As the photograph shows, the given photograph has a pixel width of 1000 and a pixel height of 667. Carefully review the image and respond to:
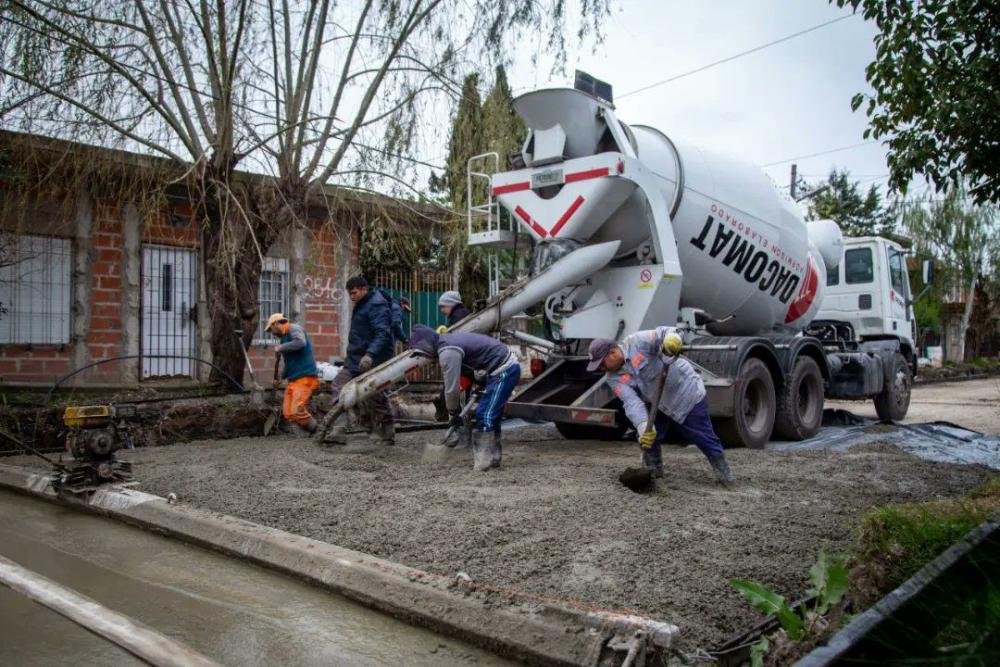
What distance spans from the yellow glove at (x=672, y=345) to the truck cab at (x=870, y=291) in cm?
728

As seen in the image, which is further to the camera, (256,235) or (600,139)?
(256,235)

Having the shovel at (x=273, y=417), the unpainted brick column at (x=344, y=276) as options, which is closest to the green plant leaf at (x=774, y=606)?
the shovel at (x=273, y=417)

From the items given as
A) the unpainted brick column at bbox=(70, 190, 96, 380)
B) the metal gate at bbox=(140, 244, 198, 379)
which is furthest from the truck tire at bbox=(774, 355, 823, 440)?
the unpainted brick column at bbox=(70, 190, 96, 380)

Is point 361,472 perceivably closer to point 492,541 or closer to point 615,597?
point 492,541

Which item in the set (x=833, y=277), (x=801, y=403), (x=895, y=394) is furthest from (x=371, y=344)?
(x=895, y=394)

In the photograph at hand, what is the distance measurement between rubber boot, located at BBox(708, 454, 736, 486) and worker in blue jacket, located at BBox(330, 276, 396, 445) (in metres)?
3.45

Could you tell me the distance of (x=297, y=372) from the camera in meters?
8.11

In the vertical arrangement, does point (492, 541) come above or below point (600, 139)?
below

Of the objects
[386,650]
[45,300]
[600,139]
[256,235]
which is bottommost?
[386,650]

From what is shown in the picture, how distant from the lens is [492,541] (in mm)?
4059

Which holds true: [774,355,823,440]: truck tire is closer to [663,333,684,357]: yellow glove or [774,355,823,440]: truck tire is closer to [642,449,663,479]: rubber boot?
[642,449,663,479]: rubber boot

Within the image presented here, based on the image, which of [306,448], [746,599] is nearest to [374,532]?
[746,599]

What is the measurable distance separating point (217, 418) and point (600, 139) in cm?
485

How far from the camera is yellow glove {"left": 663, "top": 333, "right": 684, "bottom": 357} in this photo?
536 centimetres
